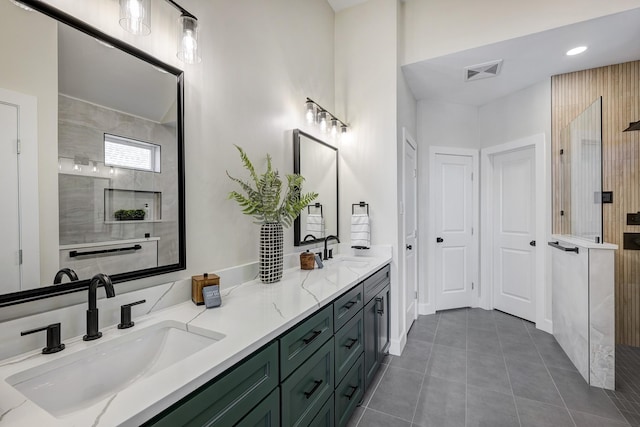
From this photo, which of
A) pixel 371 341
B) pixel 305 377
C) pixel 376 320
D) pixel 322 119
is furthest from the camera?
pixel 322 119

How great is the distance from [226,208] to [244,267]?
0.38 m

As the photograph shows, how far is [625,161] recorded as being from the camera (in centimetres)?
280

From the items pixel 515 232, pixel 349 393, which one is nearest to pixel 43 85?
pixel 349 393

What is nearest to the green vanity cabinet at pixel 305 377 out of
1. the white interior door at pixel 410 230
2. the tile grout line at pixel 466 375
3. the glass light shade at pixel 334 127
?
the tile grout line at pixel 466 375

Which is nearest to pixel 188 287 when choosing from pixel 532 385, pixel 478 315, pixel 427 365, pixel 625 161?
pixel 427 365

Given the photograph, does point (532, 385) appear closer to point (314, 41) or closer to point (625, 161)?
point (625, 161)

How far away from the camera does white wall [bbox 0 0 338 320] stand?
1311mm

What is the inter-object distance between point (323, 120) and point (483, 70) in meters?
1.81

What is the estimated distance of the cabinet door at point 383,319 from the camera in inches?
90.4

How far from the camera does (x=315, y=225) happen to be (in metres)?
2.56

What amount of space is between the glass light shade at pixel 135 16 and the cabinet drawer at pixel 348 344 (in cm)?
167

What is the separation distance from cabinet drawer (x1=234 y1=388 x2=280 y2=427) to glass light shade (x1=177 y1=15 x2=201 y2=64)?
1.48 m

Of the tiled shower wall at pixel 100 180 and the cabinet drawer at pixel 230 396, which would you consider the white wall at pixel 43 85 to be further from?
the cabinet drawer at pixel 230 396

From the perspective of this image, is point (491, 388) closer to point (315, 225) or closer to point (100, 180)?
point (315, 225)
